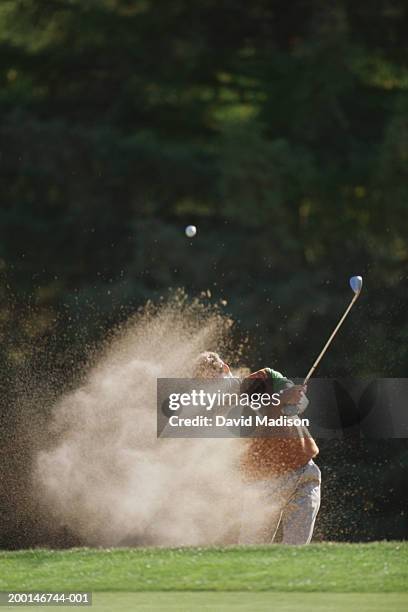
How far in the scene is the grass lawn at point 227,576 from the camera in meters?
4.75

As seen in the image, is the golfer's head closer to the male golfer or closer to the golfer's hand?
the male golfer

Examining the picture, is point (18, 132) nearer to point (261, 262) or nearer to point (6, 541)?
point (261, 262)

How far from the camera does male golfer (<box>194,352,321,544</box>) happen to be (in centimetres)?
677

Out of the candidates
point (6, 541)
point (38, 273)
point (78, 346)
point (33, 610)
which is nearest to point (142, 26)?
point (38, 273)

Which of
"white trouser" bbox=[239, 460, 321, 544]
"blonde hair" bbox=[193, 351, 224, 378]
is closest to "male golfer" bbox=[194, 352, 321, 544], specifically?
"white trouser" bbox=[239, 460, 321, 544]

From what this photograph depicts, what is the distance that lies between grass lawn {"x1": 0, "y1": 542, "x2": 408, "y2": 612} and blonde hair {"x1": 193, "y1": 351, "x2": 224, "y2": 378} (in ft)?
5.29

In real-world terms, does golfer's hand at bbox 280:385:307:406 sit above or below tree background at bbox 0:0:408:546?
above

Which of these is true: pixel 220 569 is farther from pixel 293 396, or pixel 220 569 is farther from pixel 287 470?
pixel 293 396

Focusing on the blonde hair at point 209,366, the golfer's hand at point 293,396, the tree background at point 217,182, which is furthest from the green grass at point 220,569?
the tree background at point 217,182

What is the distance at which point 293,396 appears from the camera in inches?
269

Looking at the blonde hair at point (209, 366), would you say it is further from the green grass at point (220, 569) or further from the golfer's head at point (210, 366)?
the green grass at point (220, 569)

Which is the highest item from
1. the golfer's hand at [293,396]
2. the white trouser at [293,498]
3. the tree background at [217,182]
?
the golfer's hand at [293,396]

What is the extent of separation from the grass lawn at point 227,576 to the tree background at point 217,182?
209 inches

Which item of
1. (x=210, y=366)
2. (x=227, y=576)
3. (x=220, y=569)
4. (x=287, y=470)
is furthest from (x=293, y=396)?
(x=227, y=576)
